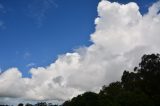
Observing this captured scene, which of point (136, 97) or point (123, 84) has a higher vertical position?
point (123, 84)

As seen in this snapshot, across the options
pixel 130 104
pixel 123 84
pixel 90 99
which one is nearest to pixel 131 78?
pixel 123 84

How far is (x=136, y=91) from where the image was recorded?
97312 mm

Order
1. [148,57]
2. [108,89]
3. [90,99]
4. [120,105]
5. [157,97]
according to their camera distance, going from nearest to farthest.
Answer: [120,105], [157,97], [90,99], [148,57], [108,89]

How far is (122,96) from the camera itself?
94188 millimetres

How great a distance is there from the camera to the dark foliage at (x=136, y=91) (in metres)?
92.1

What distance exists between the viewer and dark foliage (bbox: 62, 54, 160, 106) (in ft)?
302

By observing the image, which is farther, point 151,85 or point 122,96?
point 151,85

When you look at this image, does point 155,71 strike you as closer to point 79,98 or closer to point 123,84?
point 123,84

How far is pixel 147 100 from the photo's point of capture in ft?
A: 302

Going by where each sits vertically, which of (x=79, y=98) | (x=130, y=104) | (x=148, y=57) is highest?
(x=148, y=57)

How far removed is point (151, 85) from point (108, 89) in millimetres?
21242

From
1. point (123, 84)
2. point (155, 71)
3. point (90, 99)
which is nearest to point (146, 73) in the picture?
point (155, 71)

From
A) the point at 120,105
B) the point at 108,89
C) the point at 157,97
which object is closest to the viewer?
the point at 120,105

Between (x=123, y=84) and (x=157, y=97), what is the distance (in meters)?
22.1
